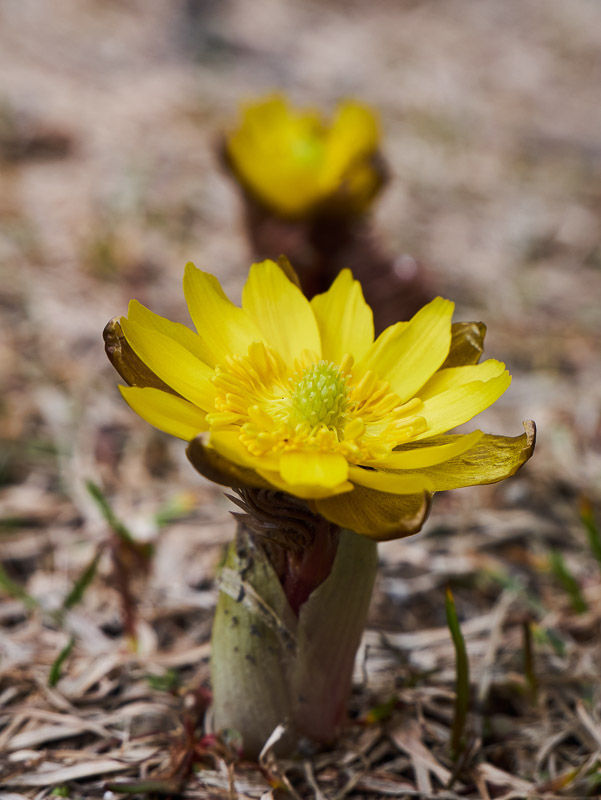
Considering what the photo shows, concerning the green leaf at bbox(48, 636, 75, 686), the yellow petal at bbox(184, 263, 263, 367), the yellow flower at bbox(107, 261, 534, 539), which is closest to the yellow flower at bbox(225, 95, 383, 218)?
the yellow flower at bbox(107, 261, 534, 539)

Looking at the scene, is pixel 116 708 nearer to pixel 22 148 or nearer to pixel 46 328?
pixel 46 328

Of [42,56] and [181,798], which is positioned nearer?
[181,798]

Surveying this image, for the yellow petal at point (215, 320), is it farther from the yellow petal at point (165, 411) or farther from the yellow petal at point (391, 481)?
the yellow petal at point (391, 481)

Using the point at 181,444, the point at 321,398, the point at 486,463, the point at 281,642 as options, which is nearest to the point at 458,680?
the point at 281,642

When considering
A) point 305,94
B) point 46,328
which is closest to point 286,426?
point 46,328

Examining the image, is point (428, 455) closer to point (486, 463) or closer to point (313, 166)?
point (486, 463)

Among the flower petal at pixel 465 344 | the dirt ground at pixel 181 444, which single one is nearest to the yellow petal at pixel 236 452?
the flower petal at pixel 465 344
